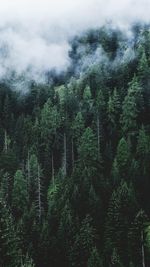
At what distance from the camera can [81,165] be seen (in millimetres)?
101500

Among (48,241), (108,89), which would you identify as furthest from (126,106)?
(48,241)

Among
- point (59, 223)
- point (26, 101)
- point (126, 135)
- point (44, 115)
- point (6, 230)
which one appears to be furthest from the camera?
point (26, 101)

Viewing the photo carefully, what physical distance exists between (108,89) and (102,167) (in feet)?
115

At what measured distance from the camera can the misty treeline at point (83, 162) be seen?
73250mm

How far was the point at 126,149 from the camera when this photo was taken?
3895 inches

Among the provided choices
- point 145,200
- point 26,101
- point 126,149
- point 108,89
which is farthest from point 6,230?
point 26,101

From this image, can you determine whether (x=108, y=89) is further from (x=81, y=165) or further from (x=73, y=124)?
(x=81, y=165)

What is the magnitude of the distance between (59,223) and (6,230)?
114 ft

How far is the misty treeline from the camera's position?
2884 inches

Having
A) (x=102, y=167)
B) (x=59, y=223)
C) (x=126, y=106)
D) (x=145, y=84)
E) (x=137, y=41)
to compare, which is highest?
(x=137, y=41)

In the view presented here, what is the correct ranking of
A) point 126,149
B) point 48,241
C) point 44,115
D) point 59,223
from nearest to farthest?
1. point 48,241
2. point 59,223
3. point 126,149
4. point 44,115

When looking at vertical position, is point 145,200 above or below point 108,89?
below

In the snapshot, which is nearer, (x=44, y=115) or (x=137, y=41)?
(x=44, y=115)

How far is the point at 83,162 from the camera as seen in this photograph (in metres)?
103
